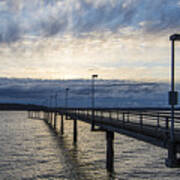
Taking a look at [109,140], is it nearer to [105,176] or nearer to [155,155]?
[105,176]

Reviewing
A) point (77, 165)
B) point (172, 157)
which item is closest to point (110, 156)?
point (77, 165)

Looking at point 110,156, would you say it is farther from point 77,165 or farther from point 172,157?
point 172,157

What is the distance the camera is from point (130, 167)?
28.6 meters

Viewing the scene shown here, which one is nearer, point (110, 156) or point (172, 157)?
point (172, 157)

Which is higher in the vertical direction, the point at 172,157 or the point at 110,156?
the point at 172,157

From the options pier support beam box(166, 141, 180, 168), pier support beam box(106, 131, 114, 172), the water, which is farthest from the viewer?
pier support beam box(106, 131, 114, 172)

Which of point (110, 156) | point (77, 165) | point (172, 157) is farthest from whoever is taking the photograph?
point (77, 165)

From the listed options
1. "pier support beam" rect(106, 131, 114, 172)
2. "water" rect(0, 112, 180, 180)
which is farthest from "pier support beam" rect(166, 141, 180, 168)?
"pier support beam" rect(106, 131, 114, 172)

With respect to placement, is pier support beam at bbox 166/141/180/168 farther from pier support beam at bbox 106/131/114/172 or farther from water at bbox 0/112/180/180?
pier support beam at bbox 106/131/114/172

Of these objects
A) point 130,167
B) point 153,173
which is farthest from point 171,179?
point 130,167

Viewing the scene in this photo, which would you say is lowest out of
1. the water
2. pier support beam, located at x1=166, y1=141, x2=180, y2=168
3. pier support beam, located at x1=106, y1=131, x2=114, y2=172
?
the water

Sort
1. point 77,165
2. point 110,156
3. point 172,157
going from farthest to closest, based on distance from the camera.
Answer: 1. point 77,165
2. point 110,156
3. point 172,157

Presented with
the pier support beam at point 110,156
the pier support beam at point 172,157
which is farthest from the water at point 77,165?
the pier support beam at point 172,157

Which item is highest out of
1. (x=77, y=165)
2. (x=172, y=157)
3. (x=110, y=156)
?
(x=172, y=157)
